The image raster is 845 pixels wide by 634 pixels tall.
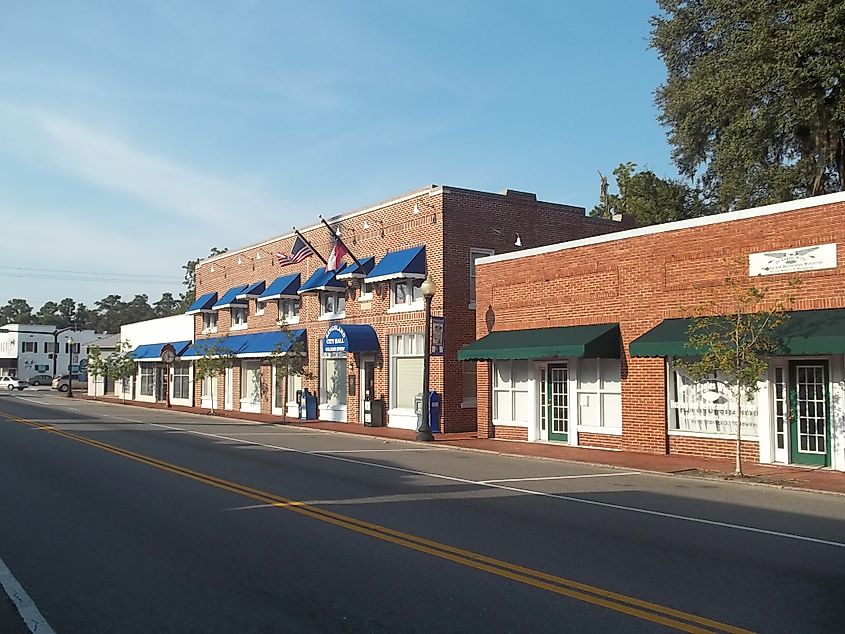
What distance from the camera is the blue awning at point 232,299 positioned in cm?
4162

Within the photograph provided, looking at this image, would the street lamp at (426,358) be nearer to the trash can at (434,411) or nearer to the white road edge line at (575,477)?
the trash can at (434,411)

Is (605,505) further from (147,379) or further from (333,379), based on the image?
(147,379)

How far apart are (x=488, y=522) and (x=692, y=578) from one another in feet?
11.1

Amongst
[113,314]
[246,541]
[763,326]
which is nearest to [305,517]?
[246,541]

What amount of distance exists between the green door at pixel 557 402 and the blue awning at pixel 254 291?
64.3ft

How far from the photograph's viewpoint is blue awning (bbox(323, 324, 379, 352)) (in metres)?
30.3

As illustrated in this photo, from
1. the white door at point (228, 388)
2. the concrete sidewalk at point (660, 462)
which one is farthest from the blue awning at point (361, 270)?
the white door at point (228, 388)

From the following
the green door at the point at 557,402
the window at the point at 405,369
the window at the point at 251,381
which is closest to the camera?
the green door at the point at 557,402

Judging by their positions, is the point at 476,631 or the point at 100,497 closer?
the point at 476,631

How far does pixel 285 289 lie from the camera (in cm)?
3625

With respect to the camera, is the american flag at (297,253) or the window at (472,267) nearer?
the window at (472,267)

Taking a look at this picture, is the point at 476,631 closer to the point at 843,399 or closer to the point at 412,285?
the point at 843,399

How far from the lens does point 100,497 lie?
12.7 metres

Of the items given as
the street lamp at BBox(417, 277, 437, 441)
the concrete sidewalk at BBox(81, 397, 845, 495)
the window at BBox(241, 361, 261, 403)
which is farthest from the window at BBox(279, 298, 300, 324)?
the street lamp at BBox(417, 277, 437, 441)
